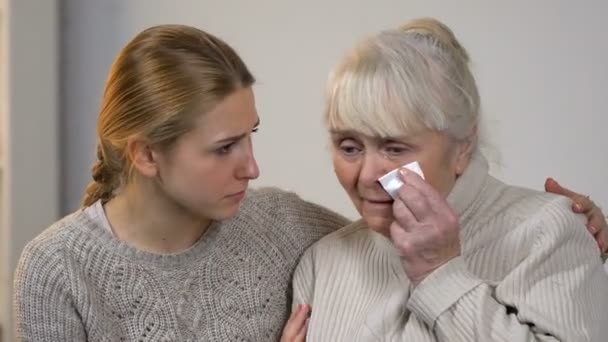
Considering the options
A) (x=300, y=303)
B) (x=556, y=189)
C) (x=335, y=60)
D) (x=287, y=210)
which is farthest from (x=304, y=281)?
(x=335, y=60)

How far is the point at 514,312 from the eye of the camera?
1.23m

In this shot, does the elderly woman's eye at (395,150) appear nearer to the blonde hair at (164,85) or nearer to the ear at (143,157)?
the blonde hair at (164,85)

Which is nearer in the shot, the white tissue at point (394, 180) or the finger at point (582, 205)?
the white tissue at point (394, 180)

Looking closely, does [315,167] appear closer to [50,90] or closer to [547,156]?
[547,156]

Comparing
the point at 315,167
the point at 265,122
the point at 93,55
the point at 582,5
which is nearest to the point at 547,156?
the point at 582,5

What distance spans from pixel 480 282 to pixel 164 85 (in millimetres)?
601

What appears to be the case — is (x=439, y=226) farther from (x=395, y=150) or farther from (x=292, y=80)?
(x=292, y=80)

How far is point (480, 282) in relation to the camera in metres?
1.21

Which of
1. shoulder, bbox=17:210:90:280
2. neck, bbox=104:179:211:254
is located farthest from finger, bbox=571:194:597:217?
shoulder, bbox=17:210:90:280

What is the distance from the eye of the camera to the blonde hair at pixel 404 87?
125cm

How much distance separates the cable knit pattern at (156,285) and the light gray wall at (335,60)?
1.57 ft

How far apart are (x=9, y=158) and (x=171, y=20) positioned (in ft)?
A: 2.00

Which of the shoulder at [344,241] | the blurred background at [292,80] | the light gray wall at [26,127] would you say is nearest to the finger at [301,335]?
the shoulder at [344,241]

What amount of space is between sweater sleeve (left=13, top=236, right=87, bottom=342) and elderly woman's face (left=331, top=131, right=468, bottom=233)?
1.68 ft
